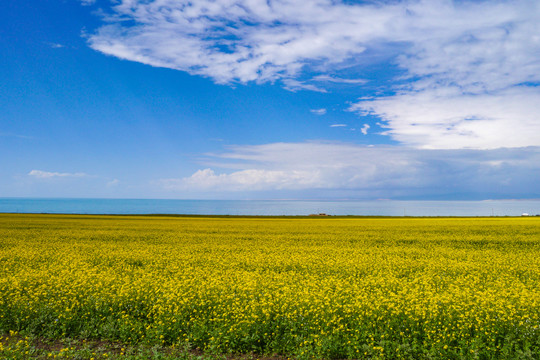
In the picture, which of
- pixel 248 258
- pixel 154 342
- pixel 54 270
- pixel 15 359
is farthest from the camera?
pixel 248 258

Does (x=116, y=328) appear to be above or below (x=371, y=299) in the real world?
below

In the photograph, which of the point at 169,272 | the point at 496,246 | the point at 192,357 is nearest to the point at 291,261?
the point at 169,272

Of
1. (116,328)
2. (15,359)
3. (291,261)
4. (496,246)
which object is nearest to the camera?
(15,359)

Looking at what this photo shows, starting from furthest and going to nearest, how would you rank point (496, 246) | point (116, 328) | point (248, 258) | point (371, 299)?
point (496, 246)
point (248, 258)
point (371, 299)
point (116, 328)

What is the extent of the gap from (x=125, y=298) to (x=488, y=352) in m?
8.85

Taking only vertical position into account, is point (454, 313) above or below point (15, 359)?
above

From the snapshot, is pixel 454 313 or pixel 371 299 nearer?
pixel 454 313

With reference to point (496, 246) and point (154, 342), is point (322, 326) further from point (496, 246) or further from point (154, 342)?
point (496, 246)

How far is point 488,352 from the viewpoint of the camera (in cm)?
719

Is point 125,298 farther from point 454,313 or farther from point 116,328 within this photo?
point 454,313

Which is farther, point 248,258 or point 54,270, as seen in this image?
point 248,258

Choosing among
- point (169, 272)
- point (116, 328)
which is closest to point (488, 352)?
point (116, 328)

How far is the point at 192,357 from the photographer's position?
23.9 feet

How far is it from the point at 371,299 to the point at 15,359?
8022mm
